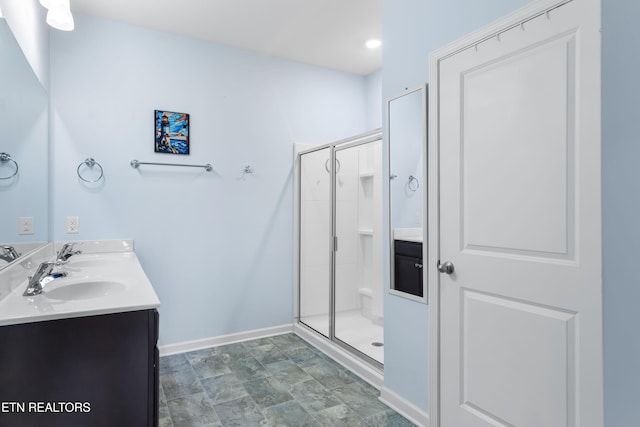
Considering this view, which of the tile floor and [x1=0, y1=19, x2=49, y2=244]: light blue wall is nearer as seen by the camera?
[x1=0, y1=19, x2=49, y2=244]: light blue wall

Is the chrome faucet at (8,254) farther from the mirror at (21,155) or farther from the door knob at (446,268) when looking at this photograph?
the door knob at (446,268)

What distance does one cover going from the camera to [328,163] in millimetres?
3193

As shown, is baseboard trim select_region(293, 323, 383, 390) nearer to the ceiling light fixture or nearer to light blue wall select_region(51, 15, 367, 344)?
light blue wall select_region(51, 15, 367, 344)

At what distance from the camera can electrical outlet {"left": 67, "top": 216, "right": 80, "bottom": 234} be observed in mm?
2648

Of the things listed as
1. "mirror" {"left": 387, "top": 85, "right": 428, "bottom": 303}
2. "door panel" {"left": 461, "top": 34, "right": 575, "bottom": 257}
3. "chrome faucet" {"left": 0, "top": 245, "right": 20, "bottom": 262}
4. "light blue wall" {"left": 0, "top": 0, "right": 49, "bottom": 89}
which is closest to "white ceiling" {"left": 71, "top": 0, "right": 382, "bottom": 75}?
"light blue wall" {"left": 0, "top": 0, "right": 49, "bottom": 89}

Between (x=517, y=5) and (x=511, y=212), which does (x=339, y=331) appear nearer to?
(x=511, y=212)

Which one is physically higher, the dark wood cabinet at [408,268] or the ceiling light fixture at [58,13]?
the ceiling light fixture at [58,13]

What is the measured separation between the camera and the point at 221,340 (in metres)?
3.20

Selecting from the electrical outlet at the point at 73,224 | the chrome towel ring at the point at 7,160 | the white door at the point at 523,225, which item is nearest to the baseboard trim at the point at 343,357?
the white door at the point at 523,225

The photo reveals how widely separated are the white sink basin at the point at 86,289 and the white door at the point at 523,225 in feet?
5.15

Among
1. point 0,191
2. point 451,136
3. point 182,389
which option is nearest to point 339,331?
point 182,389

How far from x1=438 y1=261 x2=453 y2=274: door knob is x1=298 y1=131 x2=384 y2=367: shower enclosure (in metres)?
1.33

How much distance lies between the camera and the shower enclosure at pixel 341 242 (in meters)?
3.13

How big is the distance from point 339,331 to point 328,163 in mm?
1396
